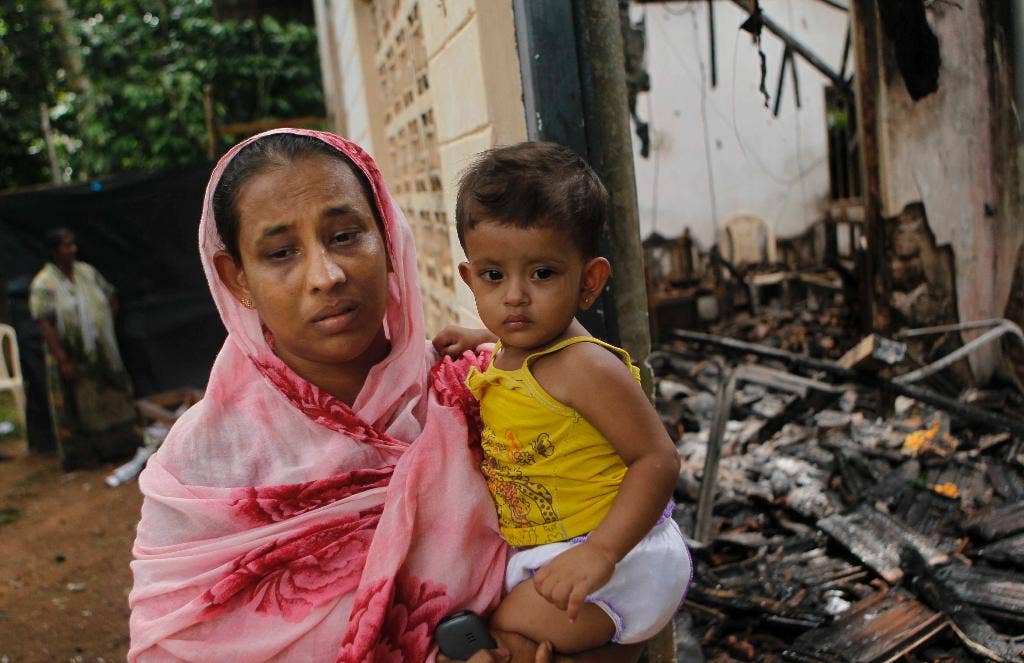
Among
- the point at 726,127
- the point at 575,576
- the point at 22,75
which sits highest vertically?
the point at 22,75

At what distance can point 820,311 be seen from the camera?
419 inches

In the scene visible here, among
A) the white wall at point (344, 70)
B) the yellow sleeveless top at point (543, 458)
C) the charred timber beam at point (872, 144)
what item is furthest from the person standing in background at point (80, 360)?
the yellow sleeveless top at point (543, 458)

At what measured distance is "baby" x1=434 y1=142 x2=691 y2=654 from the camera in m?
1.40

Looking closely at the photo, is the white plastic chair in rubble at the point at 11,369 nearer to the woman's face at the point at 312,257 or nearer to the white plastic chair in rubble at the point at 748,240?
the woman's face at the point at 312,257

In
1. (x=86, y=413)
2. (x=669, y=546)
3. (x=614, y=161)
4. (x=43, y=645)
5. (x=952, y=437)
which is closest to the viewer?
(x=669, y=546)

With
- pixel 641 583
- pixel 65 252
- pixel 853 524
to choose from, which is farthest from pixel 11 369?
pixel 641 583

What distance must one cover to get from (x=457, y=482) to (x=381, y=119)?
5.32 meters

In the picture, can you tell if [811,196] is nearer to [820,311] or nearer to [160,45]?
[820,311]

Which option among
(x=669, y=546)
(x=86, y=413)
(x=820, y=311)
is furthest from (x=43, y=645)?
(x=820, y=311)

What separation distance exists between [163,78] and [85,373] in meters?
6.12

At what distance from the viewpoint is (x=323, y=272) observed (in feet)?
5.16

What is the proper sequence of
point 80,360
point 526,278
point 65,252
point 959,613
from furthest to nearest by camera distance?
point 80,360 < point 65,252 < point 959,613 < point 526,278

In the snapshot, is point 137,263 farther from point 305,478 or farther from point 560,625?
point 560,625

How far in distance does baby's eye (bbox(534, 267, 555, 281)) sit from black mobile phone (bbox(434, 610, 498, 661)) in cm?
69
